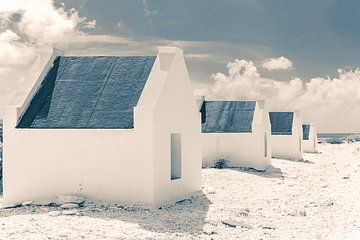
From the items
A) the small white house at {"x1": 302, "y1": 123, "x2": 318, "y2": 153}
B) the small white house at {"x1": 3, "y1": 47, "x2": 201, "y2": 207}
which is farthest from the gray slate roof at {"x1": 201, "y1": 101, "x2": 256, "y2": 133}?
the small white house at {"x1": 302, "y1": 123, "x2": 318, "y2": 153}

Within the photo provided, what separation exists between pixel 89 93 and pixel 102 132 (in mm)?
2211

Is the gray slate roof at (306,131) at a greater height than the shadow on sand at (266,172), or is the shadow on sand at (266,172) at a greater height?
the gray slate roof at (306,131)

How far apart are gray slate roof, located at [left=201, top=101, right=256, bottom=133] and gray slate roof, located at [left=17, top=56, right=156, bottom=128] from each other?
1600 centimetres

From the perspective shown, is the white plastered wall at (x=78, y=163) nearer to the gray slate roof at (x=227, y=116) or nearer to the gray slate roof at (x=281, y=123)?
the gray slate roof at (x=227, y=116)

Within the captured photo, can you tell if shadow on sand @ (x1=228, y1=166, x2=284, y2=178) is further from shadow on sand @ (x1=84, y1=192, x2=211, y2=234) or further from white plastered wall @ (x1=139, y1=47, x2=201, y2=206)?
→ shadow on sand @ (x1=84, y1=192, x2=211, y2=234)

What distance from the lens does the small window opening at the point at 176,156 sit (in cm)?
1891

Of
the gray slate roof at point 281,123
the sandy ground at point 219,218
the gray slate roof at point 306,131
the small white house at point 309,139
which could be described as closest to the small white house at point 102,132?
the sandy ground at point 219,218

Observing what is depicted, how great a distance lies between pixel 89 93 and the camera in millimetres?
17859

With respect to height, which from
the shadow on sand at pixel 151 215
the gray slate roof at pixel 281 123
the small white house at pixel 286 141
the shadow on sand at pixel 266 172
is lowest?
the shadow on sand at pixel 266 172

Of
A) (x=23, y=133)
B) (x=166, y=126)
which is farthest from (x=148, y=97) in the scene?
(x=23, y=133)

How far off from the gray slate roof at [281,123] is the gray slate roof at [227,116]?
10.2 metres

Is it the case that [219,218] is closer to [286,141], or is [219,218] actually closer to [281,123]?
[286,141]

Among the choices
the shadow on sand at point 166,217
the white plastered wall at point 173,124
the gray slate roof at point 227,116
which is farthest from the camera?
the gray slate roof at point 227,116

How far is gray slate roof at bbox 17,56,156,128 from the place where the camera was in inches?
663
